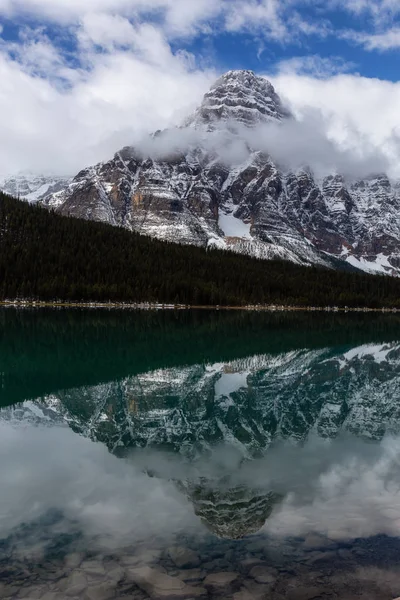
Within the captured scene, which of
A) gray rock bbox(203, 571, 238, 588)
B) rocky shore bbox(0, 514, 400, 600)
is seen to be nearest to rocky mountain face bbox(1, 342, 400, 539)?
rocky shore bbox(0, 514, 400, 600)

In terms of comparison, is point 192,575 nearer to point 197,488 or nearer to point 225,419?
point 197,488

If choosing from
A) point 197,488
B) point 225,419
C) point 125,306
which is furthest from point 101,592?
point 125,306

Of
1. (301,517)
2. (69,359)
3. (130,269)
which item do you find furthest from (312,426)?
(130,269)

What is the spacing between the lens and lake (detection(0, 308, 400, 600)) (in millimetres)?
10141

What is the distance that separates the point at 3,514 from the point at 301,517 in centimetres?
726

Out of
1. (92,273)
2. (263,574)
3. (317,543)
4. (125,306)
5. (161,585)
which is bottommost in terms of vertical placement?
(161,585)

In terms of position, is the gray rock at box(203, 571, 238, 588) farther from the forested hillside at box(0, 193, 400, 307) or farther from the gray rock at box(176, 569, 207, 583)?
the forested hillside at box(0, 193, 400, 307)

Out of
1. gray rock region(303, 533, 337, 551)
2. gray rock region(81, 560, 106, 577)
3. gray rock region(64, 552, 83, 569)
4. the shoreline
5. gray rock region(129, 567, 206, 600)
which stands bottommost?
gray rock region(64, 552, 83, 569)

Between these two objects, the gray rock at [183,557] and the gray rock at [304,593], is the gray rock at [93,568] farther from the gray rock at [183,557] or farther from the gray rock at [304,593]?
the gray rock at [304,593]

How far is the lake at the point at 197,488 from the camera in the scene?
10.1 m

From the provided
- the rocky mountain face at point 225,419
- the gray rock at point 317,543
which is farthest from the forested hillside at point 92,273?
the gray rock at point 317,543

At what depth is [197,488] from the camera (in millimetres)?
15031

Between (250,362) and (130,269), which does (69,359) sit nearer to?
(250,362)

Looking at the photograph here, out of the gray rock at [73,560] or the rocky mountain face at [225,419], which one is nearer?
the gray rock at [73,560]
